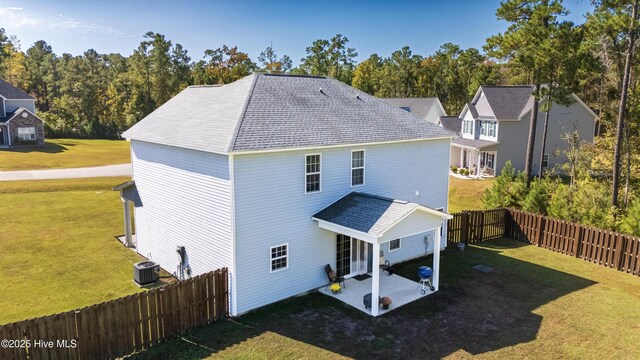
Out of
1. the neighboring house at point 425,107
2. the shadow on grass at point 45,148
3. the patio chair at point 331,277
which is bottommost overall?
the patio chair at point 331,277

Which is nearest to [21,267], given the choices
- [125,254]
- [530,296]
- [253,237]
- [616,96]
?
[125,254]

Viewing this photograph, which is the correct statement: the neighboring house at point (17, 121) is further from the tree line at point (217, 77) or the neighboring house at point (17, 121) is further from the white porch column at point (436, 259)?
the white porch column at point (436, 259)

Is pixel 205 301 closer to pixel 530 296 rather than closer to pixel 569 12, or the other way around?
pixel 530 296

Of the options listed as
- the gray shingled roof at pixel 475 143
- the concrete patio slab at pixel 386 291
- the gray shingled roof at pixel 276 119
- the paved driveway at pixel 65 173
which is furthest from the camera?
the gray shingled roof at pixel 475 143

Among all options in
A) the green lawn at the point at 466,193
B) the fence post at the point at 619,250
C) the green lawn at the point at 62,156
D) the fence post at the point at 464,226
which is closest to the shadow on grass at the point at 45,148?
the green lawn at the point at 62,156

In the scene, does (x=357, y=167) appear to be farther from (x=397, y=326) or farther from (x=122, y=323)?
(x=122, y=323)

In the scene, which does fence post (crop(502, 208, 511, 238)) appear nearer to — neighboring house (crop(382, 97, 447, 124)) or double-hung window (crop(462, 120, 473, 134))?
double-hung window (crop(462, 120, 473, 134))

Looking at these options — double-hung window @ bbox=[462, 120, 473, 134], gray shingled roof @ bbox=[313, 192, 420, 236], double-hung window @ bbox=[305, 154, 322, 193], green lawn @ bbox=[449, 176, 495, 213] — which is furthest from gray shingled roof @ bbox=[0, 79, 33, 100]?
gray shingled roof @ bbox=[313, 192, 420, 236]
